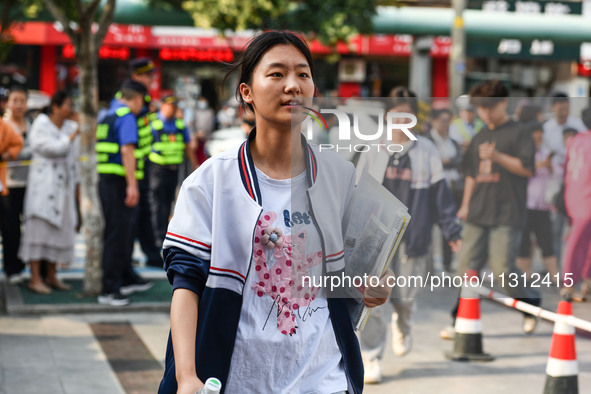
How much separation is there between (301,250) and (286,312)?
7.3 inches

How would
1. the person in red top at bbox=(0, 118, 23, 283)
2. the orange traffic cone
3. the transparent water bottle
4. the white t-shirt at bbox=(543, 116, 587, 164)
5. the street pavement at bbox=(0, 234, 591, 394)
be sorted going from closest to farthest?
the transparent water bottle → the white t-shirt at bbox=(543, 116, 587, 164) → the street pavement at bbox=(0, 234, 591, 394) → the orange traffic cone → the person in red top at bbox=(0, 118, 23, 283)

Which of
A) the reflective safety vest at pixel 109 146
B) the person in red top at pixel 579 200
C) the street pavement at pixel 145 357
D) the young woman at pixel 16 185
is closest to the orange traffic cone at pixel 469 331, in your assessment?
the street pavement at pixel 145 357

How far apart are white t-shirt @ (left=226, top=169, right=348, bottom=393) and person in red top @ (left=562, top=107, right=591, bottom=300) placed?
1478 mm

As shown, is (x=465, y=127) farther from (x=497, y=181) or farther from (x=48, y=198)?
(x=48, y=198)

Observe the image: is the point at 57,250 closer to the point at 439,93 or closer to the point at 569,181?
the point at 569,181

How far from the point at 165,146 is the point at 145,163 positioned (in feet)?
4.49

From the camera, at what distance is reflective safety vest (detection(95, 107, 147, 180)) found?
8117 millimetres

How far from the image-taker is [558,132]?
418 centimetres

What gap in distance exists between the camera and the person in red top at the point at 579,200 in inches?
152

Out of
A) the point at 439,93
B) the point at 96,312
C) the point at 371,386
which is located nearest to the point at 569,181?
the point at 371,386

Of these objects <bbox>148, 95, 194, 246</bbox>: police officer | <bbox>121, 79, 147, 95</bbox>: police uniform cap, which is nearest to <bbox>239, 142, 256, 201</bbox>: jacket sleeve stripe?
<bbox>121, 79, 147, 95</bbox>: police uniform cap

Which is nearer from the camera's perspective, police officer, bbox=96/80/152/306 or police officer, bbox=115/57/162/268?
police officer, bbox=96/80/152/306

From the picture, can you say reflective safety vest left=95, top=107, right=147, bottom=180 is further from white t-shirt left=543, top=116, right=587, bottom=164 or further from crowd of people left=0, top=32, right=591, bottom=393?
white t-shirt left=543, top=116, right=587, bottom=164

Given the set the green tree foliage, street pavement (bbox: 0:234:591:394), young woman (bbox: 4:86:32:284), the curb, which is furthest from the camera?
the green tree foliage
